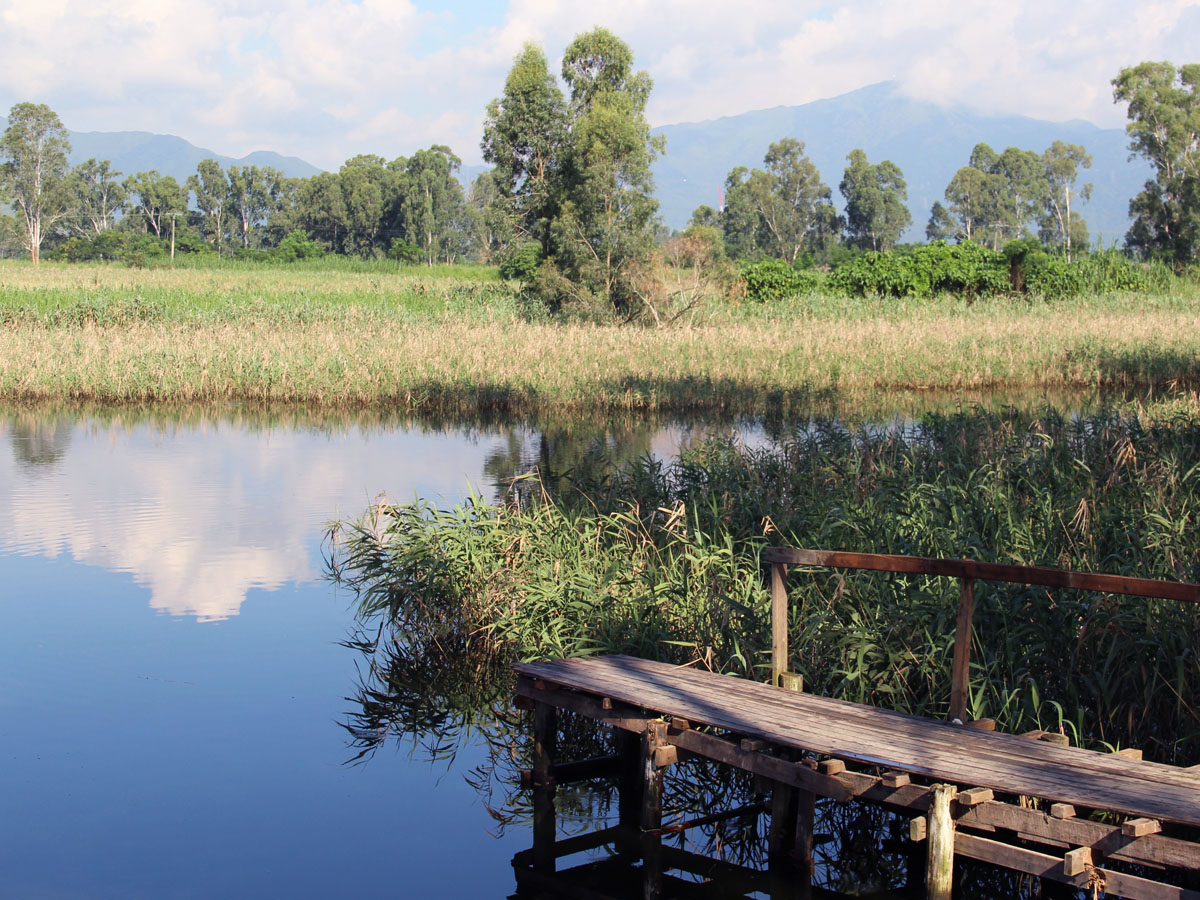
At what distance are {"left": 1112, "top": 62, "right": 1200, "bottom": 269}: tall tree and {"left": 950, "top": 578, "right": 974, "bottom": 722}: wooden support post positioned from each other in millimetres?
48084

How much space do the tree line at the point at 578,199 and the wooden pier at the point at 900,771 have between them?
20269 millimetres

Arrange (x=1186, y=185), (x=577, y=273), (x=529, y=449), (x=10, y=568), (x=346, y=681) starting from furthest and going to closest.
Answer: (x=1186, y=185) → (x=577, y=273) → (x=529, y=449) → (x=10, y=568) → (x=346, y=681)

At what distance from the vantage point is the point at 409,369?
1877 centimetres

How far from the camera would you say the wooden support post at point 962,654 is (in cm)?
464

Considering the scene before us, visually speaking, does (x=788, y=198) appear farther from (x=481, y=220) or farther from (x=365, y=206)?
(x=365, y=206)

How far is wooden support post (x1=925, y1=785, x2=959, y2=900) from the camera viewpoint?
3.91 metres

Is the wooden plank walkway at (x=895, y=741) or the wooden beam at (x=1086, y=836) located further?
the wooden plank walkway at (x=895, y=741)

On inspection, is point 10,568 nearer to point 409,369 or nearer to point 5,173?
point 409,369

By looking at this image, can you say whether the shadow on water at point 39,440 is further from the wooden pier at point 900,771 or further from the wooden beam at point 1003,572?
Answer: the wooden beam at point 1003,572

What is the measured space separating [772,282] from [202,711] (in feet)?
82.3

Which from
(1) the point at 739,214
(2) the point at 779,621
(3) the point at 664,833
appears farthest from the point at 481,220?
(3) the point at 664,833

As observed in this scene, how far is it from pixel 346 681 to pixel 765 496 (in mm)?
2898

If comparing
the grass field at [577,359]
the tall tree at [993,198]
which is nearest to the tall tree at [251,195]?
the tall tree at [993,198]

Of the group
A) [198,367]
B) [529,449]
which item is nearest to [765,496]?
[529,449]
